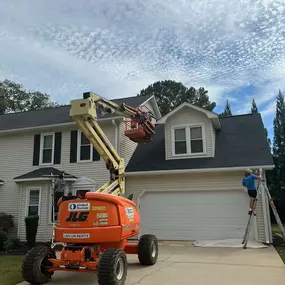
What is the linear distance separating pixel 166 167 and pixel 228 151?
9.25 ft

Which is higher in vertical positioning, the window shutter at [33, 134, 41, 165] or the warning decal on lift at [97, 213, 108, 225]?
the window shutter at [33, 134, 41, 165]

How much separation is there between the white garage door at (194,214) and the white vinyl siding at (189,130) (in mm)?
1828

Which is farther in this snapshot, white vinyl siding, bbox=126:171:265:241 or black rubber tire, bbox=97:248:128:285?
white vinyl siding, bbox=126:171:265:241

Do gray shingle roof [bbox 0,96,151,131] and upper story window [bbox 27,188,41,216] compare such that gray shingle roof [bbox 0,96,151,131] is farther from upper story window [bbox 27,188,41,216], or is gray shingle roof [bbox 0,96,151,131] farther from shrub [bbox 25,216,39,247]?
shrub [bbox 25,216,39,247]

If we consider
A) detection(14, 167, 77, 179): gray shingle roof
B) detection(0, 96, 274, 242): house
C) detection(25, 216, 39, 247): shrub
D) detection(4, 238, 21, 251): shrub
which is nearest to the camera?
detection(0, 96, 274, 242): house

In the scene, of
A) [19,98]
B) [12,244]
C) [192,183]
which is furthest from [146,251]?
[19,98]

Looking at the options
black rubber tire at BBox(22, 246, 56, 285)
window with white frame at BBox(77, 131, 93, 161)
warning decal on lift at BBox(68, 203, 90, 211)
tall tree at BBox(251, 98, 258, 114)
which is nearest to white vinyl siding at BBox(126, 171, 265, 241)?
window with white frame at BBox(77, 131, 93, 161)

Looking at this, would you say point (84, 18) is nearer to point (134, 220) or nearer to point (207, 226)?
point (134, 220)

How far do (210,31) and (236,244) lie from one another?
7.46m

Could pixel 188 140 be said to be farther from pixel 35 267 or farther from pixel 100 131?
pixel 35 267

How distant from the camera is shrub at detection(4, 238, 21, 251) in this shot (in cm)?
1228

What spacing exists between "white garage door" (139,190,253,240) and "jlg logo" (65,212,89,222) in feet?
23.4

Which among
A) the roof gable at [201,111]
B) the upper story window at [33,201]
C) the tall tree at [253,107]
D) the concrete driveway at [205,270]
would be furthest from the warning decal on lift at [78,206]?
the tall tree at [253,107]

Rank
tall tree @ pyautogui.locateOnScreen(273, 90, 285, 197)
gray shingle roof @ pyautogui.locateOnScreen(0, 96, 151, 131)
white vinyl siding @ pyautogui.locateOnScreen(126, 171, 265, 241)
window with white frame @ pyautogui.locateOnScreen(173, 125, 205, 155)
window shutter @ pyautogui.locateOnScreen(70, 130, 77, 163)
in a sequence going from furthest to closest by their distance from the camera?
tall tree @ pyautogui.locateOnScreen(273, 90, 285, 197)
gray shingle roof @ pyautogui.locateOnScreen(0, 96, 151, 131)
window shutter @ pyautogui.locateOnScreen(70, 130, 77, 163)
window with white frame @ pyautogui.locateOnScreen(173, 125, 205, 155)
white vinyl siding @ pyautogui.locateOnScreen(126, 171, 265, 241)
